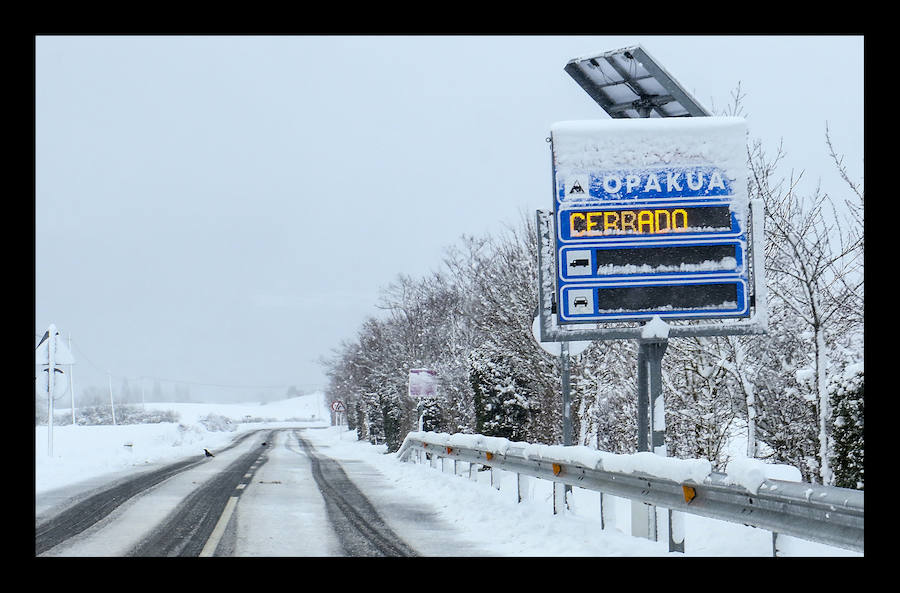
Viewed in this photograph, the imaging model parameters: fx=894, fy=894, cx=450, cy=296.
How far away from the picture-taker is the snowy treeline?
1327cm

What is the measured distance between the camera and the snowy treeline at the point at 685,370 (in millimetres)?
13266

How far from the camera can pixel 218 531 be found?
36.1 ft

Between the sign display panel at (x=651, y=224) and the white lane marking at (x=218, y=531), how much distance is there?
481 centimetres

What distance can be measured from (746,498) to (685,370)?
11.8m

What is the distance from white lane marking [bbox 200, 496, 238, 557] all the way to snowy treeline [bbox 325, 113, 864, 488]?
6.89 meters

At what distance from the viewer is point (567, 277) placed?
10914 mm

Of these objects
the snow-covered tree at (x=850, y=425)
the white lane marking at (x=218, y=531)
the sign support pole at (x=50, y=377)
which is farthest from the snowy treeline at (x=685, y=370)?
the sign support pole at (x=50, y=377)

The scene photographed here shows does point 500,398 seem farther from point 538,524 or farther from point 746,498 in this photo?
point 746,498

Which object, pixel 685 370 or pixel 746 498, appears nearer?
pixel 746 498

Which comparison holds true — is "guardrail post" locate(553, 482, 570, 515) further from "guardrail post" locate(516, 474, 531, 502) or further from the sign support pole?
the sign support pole

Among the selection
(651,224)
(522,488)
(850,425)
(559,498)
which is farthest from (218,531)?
(850,425)

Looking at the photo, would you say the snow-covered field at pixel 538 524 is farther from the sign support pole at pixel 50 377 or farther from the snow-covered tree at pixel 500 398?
the sign support pole at pixel 50 377

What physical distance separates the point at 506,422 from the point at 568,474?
1502cm
